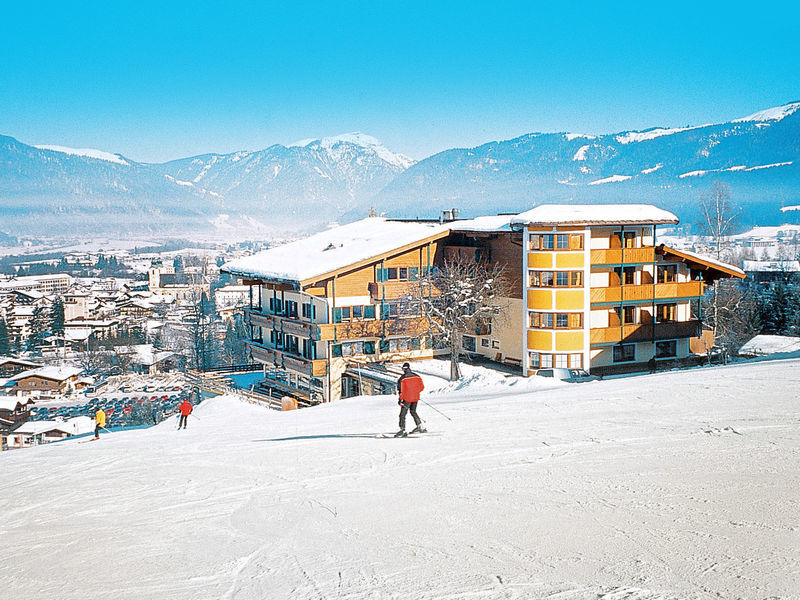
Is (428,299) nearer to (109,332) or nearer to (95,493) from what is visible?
(95,493)

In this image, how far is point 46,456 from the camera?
1664 cm

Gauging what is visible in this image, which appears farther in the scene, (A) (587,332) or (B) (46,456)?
(A) (587,332)

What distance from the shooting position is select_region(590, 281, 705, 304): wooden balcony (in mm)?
33031

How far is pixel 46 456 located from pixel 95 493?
6313mm

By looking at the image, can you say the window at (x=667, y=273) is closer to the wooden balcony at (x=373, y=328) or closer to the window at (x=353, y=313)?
the wooden balcony at (x=373, y=328)

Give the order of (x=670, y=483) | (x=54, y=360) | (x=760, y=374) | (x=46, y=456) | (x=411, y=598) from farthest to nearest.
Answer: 1. (x=54, y=360)
2. (x=760, y=374)
3. (x=46, y=456)
4. (x=670, y=483)
5. (x=411, y=598)

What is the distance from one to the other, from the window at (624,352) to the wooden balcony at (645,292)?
2209mm

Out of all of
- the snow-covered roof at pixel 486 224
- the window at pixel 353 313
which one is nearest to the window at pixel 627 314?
the snow-covered roof at pixel 486 224

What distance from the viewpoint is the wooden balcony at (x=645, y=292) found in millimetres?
33031

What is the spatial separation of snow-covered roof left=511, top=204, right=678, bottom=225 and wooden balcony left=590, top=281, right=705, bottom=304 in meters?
2.94

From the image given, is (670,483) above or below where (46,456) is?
above

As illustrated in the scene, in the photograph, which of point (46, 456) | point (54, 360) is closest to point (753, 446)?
point (46, 456)

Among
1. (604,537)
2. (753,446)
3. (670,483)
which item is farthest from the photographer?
(753,446)

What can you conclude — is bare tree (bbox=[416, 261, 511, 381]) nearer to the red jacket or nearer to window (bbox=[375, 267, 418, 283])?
window (bbox=[375, 267, 418, 283])
